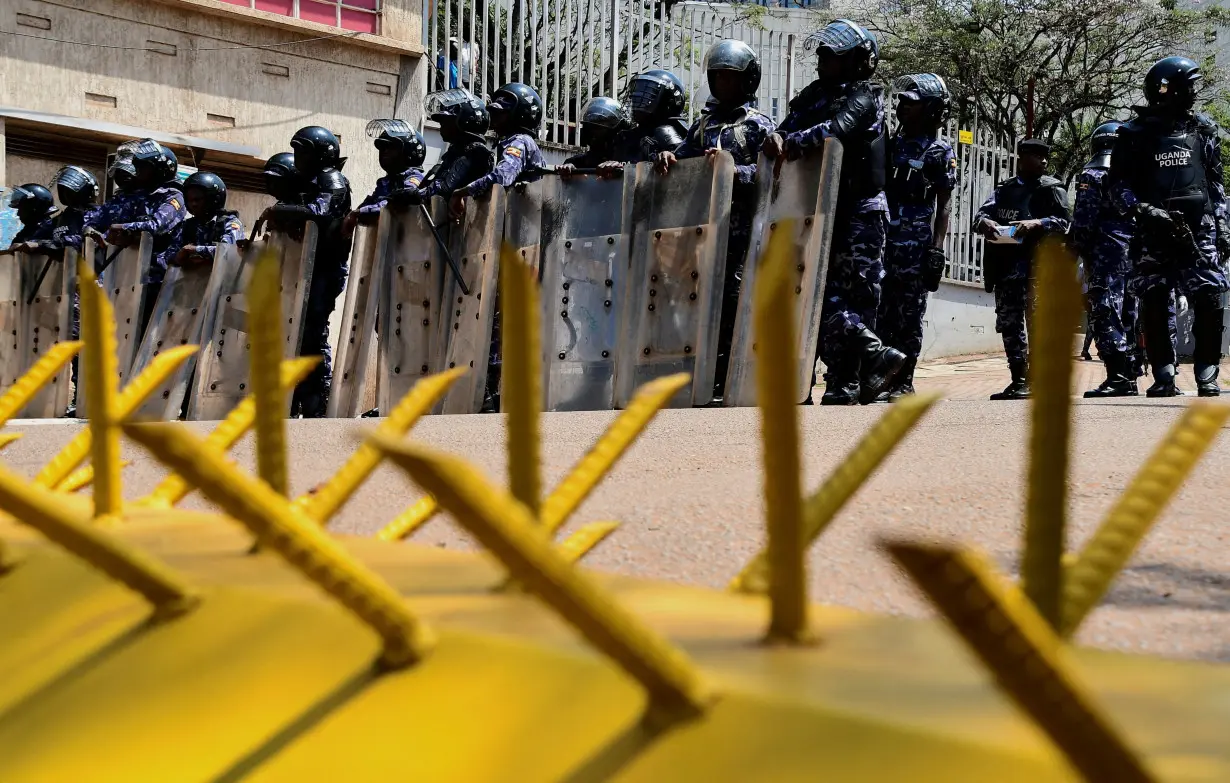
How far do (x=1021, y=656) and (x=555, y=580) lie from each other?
0.42ft

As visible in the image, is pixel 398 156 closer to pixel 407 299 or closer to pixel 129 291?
pixel 407 299

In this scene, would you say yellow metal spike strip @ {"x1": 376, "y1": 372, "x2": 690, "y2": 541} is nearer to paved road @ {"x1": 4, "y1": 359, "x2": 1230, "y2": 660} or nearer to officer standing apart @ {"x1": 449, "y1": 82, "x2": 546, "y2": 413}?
paved road @ {"x1": 4, "y1": 359, "x2": 1230, "y2": 660}

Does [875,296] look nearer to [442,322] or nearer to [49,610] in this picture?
[442,322]

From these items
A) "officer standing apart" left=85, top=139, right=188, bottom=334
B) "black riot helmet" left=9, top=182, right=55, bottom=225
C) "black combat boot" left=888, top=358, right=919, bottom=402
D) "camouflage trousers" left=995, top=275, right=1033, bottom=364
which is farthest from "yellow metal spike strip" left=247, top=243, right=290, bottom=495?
"black riot helmet" left=9, top=182, right=55, bottom=225

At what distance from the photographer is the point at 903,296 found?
6.95 m

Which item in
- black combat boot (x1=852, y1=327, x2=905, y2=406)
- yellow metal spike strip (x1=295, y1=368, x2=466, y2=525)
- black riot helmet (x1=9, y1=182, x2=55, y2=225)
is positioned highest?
black riot helmet (x1=9, y1=182, x2=55, y2=225)

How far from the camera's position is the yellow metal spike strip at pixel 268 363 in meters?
0.51

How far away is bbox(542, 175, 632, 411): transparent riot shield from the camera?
5707 mm

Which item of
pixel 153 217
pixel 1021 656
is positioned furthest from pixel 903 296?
pixel 1021 656

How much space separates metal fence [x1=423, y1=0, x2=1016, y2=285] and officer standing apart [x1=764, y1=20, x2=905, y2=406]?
682 centimetres

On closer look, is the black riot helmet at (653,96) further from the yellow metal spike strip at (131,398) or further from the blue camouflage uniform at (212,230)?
the yellow metal spike strip at (131,398)

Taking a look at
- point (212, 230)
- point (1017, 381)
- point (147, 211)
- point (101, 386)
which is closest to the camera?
point (101, 386)

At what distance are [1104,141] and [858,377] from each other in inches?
143

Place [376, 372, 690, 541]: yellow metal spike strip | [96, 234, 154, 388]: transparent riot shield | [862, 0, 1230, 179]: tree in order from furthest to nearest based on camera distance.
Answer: [862, 0, 1230, 179]: tree → [96, 234, 154, 388]: transparent riot shield → [376, 372, 690, 541]: yellow metal spike strip
